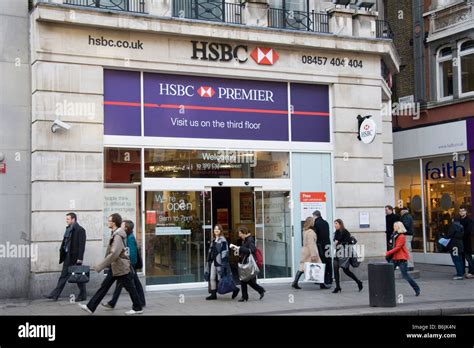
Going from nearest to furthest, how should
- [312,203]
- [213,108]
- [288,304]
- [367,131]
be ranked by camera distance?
[288,304] < [213,108] < [312,203] < [367,131]

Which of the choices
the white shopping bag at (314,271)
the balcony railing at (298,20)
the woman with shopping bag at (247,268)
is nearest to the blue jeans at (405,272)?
the white shopping bag at (314,271)

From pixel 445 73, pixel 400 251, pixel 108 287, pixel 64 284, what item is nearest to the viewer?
pixel 108 287

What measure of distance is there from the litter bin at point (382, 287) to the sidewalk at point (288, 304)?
183mm

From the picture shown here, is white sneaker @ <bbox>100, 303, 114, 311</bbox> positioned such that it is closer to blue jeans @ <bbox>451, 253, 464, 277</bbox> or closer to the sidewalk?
the sidewalk

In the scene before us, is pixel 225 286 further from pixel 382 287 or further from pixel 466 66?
pixel 466 66

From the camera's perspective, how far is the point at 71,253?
13.4 metres

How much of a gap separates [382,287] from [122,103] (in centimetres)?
719

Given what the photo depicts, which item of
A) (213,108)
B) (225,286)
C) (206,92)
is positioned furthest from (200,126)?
(225,286)

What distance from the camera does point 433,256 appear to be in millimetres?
23172

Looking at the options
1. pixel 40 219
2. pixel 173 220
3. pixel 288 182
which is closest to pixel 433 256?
pixel 288 182

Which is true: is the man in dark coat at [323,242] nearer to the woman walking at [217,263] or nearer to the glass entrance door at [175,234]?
the glass entrance door at [175,234]

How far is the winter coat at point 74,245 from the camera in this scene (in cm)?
1345

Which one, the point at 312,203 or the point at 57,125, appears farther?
the point at 312,203
